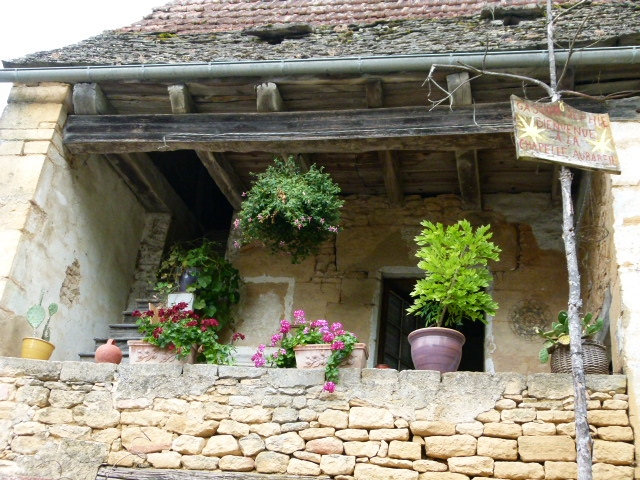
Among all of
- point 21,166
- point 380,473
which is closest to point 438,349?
point 380,473

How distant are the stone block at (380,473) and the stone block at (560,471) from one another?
75 centimetres

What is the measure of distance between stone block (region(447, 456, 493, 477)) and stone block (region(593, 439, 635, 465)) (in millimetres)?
598

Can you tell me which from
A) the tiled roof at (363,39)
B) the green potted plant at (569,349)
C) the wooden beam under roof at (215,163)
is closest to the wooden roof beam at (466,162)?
the tiled roof at (363,39)

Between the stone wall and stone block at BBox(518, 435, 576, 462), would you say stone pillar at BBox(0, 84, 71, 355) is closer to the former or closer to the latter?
the stone wall

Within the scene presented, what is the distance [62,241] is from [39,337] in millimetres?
820

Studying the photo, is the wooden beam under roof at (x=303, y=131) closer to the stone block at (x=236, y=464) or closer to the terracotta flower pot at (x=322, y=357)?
the terracotta flower pot at (x=322, y=357)

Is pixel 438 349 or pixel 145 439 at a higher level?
pixel 438 349

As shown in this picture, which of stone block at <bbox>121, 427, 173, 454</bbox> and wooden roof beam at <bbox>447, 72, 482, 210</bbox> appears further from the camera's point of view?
wooden roof beam at <bbox>447, 72, 482, 210</bbox>

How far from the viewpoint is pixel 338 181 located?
732cm

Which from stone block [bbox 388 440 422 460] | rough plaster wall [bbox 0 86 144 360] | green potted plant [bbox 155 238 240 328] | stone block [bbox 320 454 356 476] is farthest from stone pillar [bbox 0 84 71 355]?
stone block [bbox 388 440 422 460]

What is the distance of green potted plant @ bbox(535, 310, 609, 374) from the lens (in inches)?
195

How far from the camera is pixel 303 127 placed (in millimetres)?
6176

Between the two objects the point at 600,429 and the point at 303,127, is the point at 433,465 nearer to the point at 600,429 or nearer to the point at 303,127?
the point at 600,429

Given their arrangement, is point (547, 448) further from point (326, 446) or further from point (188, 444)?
point (188, 444)
